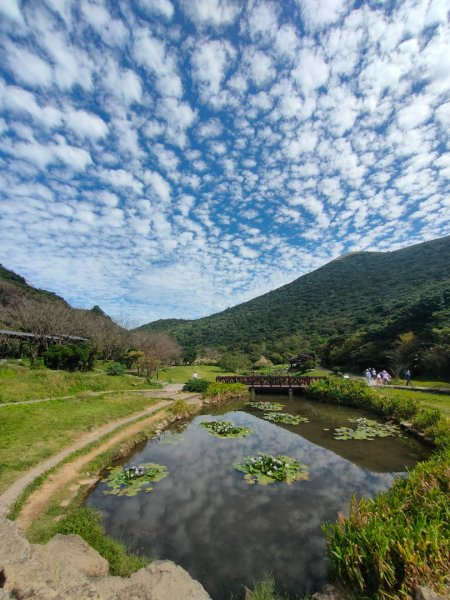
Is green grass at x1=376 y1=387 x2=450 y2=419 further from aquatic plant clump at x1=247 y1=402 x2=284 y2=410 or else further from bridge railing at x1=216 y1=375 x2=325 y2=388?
bridge railing at x1=216 y1=375 x2=325 y2=388

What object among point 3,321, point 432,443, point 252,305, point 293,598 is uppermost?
point 252,305

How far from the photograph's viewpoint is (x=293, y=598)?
5605mm

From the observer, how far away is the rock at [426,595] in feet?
13.0

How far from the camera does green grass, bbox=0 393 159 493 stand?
33.6 feet

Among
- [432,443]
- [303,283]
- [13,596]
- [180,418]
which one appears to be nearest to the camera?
[13,596]

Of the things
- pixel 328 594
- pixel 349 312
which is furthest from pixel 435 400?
pixel 349 312

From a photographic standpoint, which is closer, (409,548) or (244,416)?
(409,548)

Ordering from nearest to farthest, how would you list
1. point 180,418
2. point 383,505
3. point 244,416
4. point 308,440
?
point 383,505 < point 308,440 < point 180,418 < point 244,416

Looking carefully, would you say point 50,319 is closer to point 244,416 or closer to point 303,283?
point 244,416

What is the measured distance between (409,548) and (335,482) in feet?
19.2

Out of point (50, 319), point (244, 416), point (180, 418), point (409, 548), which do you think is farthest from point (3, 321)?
point (409, 548)

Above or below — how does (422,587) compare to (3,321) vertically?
below

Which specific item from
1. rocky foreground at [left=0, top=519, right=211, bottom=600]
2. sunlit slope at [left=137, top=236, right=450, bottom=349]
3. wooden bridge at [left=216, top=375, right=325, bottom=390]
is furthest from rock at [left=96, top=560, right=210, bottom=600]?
sunlit slope at [left=137, top=236, right=450, bottom=349]

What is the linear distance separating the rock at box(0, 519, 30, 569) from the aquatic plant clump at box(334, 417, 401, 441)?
14254 mm
